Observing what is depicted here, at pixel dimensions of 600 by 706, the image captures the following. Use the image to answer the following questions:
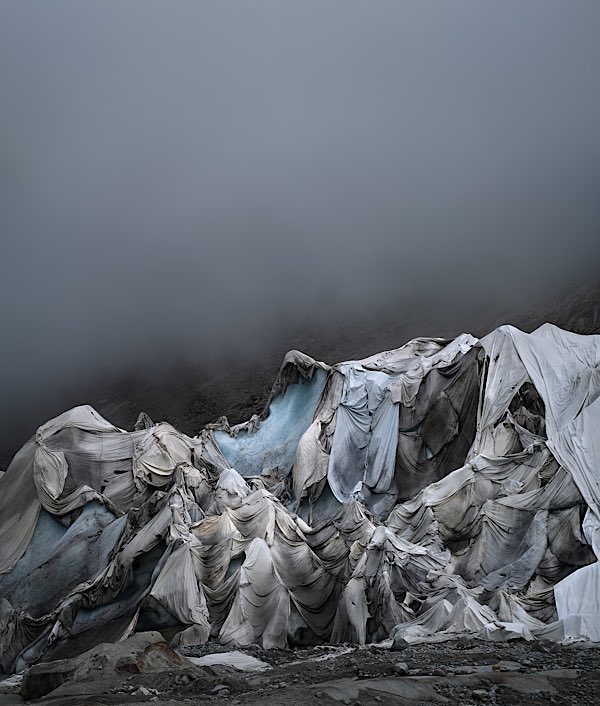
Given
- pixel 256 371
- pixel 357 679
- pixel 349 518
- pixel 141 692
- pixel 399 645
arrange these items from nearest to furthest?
pixel 141 692 < pixel 357 679 < pixel 399 645 < pixel 349 518 < pixel 256 371

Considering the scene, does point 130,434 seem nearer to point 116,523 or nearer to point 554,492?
point 116,523

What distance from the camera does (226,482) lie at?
1767cm

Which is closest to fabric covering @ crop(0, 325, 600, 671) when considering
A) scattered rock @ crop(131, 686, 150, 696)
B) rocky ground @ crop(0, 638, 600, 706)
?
rocky ground @ crop(0, 638, 600, 706)

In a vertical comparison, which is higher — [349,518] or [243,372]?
[349,518]

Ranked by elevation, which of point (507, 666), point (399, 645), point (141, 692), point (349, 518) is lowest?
point (349, 518)

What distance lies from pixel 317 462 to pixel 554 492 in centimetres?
732

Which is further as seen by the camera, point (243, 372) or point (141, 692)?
point (243, 372)

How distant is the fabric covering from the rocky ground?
159 centimetres

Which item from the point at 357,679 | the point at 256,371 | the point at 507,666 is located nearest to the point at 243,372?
the point at 256,371

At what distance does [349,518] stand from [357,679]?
8415mm

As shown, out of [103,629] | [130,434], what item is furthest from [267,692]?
[130,434]

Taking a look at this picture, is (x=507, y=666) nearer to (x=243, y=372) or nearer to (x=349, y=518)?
(x=349, y=518)

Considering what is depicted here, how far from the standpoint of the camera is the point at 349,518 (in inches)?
615

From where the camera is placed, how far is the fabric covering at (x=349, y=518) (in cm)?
1290
